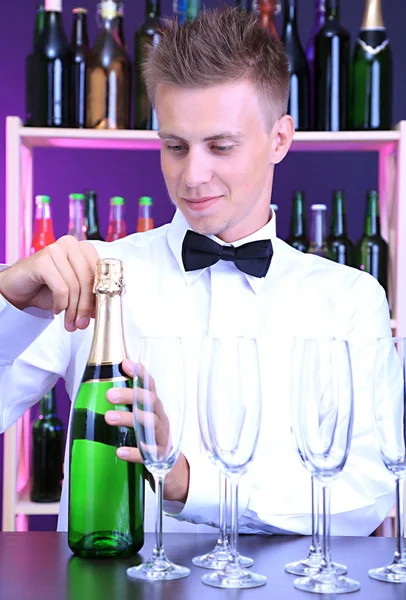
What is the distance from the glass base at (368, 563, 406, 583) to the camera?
783 mm

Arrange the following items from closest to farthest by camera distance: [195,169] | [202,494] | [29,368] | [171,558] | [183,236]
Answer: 1. [171,558]
2. [202,494]
3. [195,169]
4. [29,368]
5. [183,236]

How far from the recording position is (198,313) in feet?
5.53

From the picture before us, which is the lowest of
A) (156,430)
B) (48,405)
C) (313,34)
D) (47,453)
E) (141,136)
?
(47,453)

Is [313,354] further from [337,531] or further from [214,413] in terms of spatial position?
[337,531]

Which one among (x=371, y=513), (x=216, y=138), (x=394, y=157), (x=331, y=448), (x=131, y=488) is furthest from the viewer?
(x=394, y=157)

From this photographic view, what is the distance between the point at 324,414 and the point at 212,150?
0.81 metres

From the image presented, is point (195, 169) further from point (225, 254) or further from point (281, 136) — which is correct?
point (281, 136)

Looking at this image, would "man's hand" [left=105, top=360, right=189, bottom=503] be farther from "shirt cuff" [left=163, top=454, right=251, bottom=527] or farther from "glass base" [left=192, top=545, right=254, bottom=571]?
"glass base" [left=192, top=545, right=254, bottom=571]

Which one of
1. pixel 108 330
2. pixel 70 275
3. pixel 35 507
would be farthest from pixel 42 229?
pixel 108 330

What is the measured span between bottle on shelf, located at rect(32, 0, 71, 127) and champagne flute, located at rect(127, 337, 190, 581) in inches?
64.1

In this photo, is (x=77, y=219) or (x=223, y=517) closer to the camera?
(x=223, y=517)

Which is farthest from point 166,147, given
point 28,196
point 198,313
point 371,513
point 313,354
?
point 28,196

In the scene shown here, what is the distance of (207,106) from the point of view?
1486mm

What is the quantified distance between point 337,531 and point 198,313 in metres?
0.60
